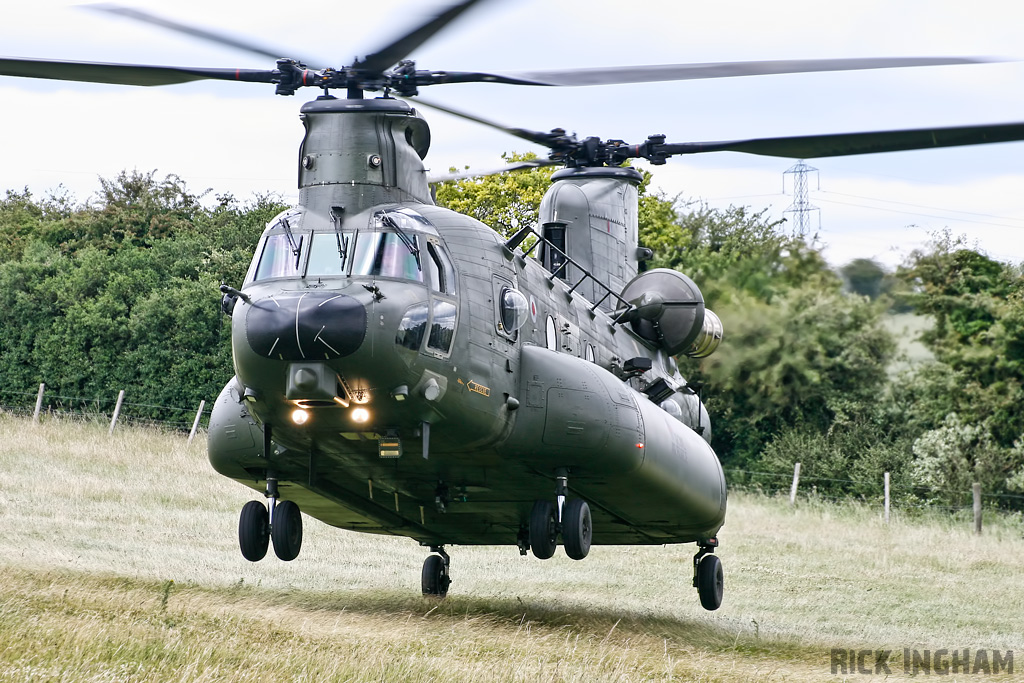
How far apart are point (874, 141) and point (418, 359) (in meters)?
4.66

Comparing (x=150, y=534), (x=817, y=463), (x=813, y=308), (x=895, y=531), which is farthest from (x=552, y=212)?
(x=817, y=463)

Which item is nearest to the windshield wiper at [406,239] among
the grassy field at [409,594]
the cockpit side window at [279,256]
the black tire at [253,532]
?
the cockpit side window at [279,256]

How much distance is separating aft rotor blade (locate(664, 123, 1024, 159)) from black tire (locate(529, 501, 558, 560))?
418 cm

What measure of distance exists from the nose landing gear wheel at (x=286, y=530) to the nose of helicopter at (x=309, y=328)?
9.93 feet

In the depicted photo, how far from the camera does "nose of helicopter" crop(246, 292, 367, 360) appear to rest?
10094 millimetres

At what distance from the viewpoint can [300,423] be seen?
428 inches

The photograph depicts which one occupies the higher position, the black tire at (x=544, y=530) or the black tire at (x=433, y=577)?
the black tire at (x=544, y=530)

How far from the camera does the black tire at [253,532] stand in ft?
41.3

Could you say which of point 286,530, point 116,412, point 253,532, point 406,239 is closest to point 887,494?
point 116,412

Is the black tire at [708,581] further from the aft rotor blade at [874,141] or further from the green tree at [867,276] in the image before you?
the aft rotor blade at [874,141]

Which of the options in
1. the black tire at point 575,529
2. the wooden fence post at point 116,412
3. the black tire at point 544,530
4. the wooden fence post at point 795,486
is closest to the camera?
the black tire at point 575,529

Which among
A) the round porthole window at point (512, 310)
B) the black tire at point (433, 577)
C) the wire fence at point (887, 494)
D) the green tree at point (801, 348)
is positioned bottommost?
the wire fence at point (887, 494)

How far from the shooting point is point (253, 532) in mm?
12602

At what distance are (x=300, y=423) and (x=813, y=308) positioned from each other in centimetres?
607
